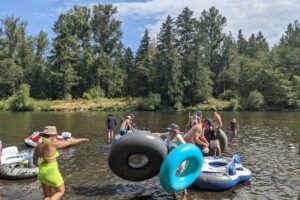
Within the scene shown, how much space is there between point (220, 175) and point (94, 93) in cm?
6151

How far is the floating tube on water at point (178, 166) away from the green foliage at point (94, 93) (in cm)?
6081

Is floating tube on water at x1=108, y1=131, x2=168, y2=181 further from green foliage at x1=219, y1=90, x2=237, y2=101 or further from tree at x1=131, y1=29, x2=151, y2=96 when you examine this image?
tree at x1=131, y1=29, x2=151, y2=96

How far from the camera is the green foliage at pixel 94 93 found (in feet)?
229

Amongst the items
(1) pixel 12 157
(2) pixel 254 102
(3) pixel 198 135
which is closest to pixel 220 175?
(3) pixel 198 135

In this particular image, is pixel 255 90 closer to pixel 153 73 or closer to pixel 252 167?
pixel 153 73

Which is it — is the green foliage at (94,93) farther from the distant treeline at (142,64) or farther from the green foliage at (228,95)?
the green foliage at (228,95)

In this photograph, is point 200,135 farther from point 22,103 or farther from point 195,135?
point 22,103

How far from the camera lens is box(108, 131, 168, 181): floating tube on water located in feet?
32.1

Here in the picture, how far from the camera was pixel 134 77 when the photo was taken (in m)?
75.0

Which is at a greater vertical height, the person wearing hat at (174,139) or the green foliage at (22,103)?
the green foliage at (22,103)

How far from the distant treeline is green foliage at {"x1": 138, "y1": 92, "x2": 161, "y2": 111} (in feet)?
1.26

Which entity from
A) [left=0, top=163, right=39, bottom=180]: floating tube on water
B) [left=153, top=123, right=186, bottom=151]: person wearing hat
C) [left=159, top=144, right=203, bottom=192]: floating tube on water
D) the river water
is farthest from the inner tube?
[left=159, top=144, right=203, bottom=192]: floating tube on water

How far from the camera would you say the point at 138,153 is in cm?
993

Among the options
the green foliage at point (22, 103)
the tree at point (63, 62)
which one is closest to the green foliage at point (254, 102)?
the tree at point (63, 62)
